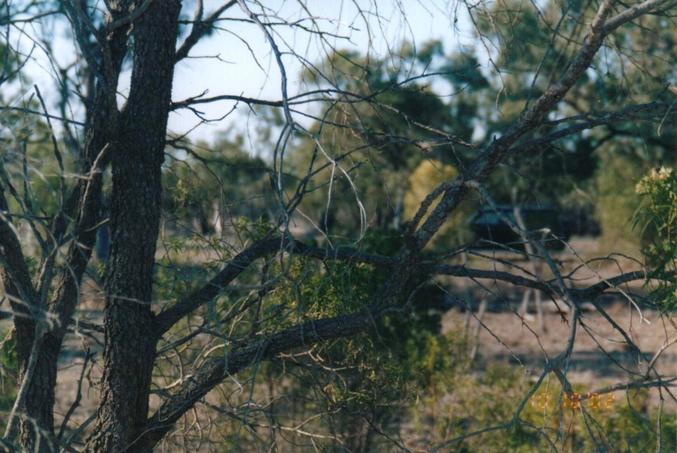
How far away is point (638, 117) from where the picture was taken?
375 centimetres

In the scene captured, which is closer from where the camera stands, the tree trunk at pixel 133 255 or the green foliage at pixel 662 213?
the tree trunk at pixel 133 255

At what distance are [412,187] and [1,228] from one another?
1523 cm

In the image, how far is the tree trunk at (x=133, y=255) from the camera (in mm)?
3682

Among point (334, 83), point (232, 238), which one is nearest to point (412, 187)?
point (232, 238)

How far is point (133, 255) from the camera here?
370cm

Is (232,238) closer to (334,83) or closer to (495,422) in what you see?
(334,83)
